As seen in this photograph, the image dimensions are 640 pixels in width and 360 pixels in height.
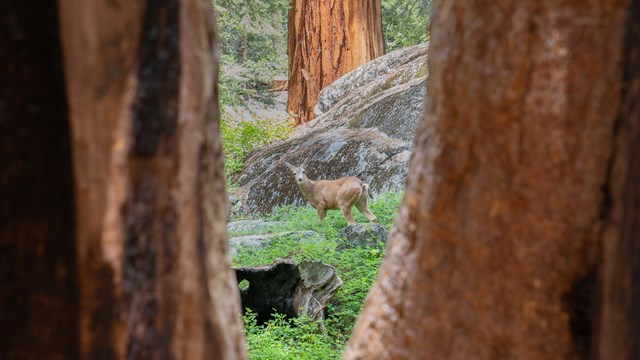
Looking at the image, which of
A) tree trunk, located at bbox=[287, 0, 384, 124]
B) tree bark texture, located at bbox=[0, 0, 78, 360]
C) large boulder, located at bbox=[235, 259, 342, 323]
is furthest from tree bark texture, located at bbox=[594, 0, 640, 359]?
tree trunk, located at bbox=[287, 0, 384, 124]

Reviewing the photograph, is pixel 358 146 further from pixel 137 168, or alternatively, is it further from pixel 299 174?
pixel 137 168

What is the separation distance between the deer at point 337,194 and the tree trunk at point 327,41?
545 centimetres

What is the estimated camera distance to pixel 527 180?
58.8 inches

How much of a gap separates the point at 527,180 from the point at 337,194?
8.45 m

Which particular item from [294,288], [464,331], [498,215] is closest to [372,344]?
[464,331]

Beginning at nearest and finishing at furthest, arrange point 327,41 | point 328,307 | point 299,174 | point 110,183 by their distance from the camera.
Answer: point 110,183, point 328,307, point 299,174, point 327,41

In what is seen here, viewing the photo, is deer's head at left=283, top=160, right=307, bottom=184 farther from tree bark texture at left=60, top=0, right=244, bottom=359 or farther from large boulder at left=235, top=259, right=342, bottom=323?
tree bark texture at left=60, top=0, right=244, bottom=359

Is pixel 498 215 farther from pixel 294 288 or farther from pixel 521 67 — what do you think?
pixel 294 288

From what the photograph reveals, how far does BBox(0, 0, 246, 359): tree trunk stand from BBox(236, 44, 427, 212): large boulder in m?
8.85

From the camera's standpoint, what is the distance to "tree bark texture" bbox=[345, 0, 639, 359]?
→ 144 centimetres

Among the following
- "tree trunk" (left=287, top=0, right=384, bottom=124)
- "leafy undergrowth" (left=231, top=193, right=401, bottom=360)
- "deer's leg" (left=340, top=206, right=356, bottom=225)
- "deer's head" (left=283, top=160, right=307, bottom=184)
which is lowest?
"leafy undergrowth" (left=231, top=193, right=401, bottom=360)

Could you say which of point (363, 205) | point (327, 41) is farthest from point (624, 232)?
point (327, 41)

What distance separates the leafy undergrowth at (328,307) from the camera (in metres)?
5.15

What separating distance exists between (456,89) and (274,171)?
34.8ft
